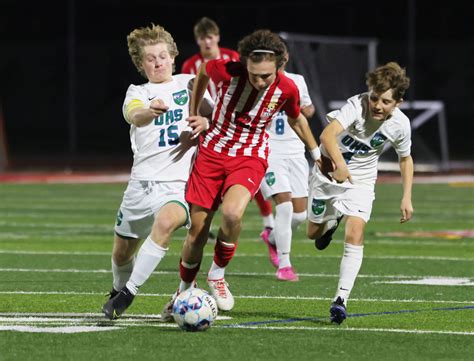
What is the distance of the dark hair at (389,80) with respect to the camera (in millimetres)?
8031

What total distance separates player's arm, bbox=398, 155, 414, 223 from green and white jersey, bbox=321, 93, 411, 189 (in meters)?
0.07

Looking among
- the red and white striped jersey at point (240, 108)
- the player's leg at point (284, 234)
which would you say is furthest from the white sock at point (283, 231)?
the red and white striped jersey at point (240, 108)

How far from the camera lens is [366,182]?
335 inches

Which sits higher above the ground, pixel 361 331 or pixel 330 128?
pixel 330 128

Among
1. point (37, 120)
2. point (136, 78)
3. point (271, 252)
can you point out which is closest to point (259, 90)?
point (271, 252)

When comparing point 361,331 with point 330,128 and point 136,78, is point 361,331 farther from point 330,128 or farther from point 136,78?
point 136,78

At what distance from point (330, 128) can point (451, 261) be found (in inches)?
168

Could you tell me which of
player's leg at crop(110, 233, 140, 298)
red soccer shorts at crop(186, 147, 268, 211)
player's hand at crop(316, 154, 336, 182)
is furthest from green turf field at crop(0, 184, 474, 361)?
player's hand at crop(316, 154, 336, 182)

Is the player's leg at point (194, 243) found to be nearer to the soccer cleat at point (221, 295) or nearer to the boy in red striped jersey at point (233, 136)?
the boy in red striped jersey at point (233, 136)

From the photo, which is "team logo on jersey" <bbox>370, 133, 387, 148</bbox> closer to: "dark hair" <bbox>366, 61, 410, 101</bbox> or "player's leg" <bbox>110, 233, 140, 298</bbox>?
"dark hair" <bbox>366, 61, 410, 101</bbox>

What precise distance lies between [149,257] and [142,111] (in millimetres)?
886

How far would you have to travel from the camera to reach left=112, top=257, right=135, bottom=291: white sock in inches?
323

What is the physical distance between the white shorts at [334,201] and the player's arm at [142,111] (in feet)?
4.90

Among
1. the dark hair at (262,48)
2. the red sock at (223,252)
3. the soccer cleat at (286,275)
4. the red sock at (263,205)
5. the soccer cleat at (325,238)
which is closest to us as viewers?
the dark hair at (262,48)
